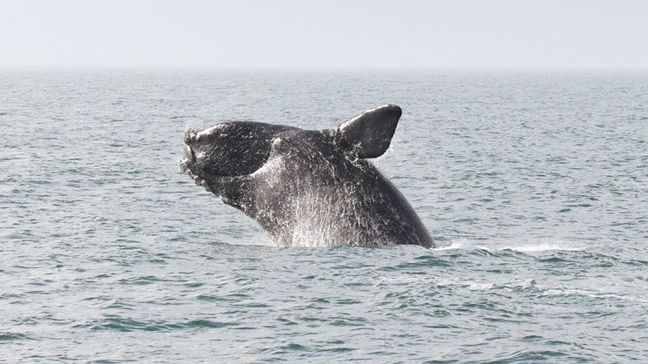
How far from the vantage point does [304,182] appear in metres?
22.1

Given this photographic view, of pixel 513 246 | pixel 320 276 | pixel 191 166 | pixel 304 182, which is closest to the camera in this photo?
pixel 304 182

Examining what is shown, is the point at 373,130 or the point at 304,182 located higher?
the point at 373,130

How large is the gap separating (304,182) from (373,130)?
2.02m

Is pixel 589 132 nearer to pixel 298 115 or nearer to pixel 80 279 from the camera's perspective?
pixel 298 115

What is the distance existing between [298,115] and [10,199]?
60.8m

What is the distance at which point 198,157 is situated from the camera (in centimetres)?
2255

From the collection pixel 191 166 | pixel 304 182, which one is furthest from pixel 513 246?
pixel 191 166

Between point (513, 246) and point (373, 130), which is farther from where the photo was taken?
point (513, 246)

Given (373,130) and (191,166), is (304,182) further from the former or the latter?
(191,166)

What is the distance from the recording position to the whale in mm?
21844

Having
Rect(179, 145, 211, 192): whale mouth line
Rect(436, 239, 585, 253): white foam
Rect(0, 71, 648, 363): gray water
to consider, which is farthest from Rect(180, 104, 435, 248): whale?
Rect(436, 239, 585, 253): white foam

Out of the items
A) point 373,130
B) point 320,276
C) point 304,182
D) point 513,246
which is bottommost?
point 513,246

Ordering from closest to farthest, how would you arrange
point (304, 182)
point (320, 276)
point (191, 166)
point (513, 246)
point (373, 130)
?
point (373, 130), point (304, 182), point (191, 166), point (320, 276), point (513, 246)

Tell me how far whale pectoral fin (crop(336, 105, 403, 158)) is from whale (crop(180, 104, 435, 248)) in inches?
3.6
